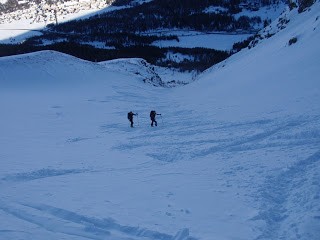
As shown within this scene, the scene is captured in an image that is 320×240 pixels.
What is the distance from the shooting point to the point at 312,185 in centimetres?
918

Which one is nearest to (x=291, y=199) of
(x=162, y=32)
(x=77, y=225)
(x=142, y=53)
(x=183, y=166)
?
(x=183, y=166)

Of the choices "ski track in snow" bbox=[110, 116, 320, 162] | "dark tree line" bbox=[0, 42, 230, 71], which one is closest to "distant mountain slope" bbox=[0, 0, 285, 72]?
"dark tree line" bbox=[0, 42, 230, 71]

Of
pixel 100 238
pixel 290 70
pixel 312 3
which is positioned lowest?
pixel 100 238

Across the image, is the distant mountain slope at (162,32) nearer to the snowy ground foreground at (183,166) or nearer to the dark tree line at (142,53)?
the dark tree line at (142,53)

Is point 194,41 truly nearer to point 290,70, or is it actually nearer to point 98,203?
point 290,70

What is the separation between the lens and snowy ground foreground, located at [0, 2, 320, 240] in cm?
833

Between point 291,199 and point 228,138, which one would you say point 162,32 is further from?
point 291,199

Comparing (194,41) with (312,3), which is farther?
(194,41)

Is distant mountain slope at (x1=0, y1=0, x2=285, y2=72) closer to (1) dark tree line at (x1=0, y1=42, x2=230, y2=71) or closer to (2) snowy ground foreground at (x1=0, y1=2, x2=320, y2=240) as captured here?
(1) dark tree line at (x1=0, y1=42, x2=230, y2=71)

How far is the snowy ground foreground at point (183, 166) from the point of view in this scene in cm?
833

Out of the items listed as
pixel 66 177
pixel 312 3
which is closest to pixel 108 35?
pixel 312 3

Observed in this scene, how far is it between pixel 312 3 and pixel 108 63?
111ft

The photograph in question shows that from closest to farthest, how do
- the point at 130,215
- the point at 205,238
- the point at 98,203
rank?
the point at 205,238 → the point at 130,215 → the point at 98,203

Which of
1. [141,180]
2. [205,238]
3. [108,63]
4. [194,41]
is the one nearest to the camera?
→ [205,238]
